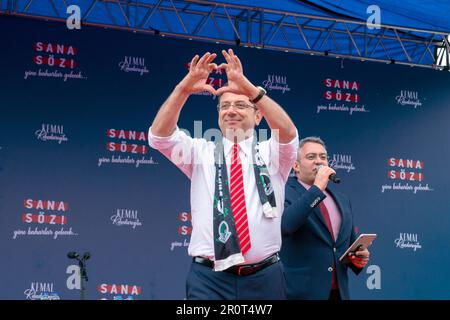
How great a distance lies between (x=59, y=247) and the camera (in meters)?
7.00

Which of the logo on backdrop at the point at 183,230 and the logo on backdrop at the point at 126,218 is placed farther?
the logo on backdrop at the point at 183,230

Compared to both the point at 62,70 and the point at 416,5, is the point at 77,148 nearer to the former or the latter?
the point at 62,70

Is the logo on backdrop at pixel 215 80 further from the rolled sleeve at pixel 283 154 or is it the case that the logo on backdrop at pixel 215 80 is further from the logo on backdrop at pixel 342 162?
the rolled sleeve at pixel 283 154

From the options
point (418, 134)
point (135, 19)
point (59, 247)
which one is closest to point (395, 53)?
point (418, 134)

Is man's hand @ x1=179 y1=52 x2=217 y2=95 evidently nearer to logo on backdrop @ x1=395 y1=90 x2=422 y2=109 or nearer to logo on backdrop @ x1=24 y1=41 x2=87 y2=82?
logo on backdrop @ x1=24 y1=41 x2=87 y2=82

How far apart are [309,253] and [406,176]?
4411 millimetres

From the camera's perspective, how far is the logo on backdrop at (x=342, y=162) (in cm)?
804

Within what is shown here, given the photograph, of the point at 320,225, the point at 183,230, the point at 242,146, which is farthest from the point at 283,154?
the point at 183,230

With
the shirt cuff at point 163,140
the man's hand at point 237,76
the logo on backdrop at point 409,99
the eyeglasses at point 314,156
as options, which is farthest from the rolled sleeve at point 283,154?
the logo on backdrop at point 409,99

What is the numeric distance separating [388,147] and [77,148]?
10.6 ft

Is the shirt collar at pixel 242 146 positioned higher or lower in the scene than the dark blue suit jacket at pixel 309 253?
higher

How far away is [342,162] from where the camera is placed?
8.07 m

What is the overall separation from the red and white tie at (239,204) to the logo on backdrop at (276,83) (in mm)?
4529
